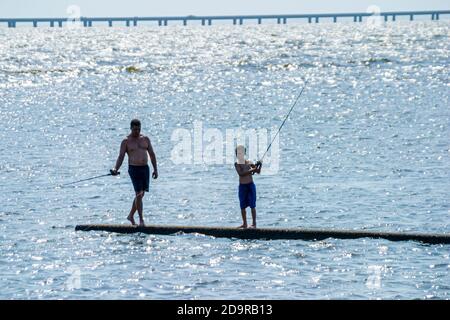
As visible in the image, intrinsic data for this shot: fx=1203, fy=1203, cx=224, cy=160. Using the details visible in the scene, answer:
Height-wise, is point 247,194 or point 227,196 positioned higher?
→ point 247,194

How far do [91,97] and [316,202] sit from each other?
44233 millimetres

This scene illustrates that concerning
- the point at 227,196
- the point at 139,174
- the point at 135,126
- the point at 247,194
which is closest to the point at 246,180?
the point at 247,194

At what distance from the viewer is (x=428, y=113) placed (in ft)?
183

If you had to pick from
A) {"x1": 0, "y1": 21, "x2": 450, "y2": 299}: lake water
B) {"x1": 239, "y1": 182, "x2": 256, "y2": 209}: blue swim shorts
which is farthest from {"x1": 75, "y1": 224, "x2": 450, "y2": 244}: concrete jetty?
{"x1": 239, "y1": 182, "x2": 256, "y2": 209}: blue swim shorts

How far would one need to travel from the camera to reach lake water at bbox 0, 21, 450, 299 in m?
20.8

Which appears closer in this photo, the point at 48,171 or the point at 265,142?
the point at 48,171

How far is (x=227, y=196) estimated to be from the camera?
100ft

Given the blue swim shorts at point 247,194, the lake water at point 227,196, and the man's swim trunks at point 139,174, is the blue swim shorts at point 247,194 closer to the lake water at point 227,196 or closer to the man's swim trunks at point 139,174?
the lake water at point 227,196

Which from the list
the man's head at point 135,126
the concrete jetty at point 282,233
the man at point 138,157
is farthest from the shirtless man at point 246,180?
the man's head at point 135,126

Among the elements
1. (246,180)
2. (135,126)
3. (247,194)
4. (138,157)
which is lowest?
(247,194)

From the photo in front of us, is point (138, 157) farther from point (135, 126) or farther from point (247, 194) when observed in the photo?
point (247, 194)

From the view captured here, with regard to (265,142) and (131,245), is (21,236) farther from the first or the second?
(265,142)

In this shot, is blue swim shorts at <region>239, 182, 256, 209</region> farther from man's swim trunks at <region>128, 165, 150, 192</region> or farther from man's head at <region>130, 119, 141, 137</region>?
man's head at <region>130, 119, 141, 137</region>
